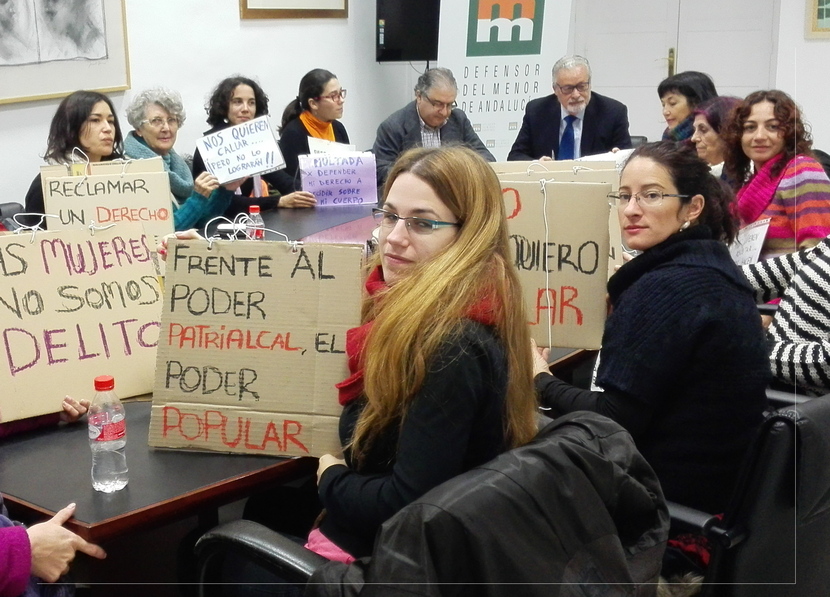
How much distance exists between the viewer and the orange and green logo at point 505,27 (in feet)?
18.7

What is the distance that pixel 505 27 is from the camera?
5738mm

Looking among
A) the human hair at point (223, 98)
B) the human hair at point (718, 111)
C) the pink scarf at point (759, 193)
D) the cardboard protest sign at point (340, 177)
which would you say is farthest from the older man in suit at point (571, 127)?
the pink scarf at point (759, 193)

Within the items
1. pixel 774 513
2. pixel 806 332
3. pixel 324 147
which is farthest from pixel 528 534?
pixel 324 147

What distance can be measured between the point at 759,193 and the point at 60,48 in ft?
11.0

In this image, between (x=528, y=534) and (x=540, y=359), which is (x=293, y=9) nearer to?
(x=540, y=359)

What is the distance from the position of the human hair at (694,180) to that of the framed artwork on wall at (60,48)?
3235 mm

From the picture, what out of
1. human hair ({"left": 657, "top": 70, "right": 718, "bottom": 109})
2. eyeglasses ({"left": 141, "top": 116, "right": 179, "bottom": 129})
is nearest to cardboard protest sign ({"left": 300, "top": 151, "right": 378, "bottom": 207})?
eyeglasses ({"left": 141, "top": 116, "right": 179, "bottom": 129})

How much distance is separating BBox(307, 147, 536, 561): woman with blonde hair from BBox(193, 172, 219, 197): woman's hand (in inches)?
83.4

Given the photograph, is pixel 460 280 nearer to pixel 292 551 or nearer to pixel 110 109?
pixel 292 551

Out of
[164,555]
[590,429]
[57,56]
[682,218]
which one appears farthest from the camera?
[57,56]

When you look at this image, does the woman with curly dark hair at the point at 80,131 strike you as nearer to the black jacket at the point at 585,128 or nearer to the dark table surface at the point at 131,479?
the dark table surface at the point at 131,479

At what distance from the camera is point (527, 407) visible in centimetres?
130

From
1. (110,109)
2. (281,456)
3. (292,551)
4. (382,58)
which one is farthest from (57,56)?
(292,551)

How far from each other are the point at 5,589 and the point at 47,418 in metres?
0.43
